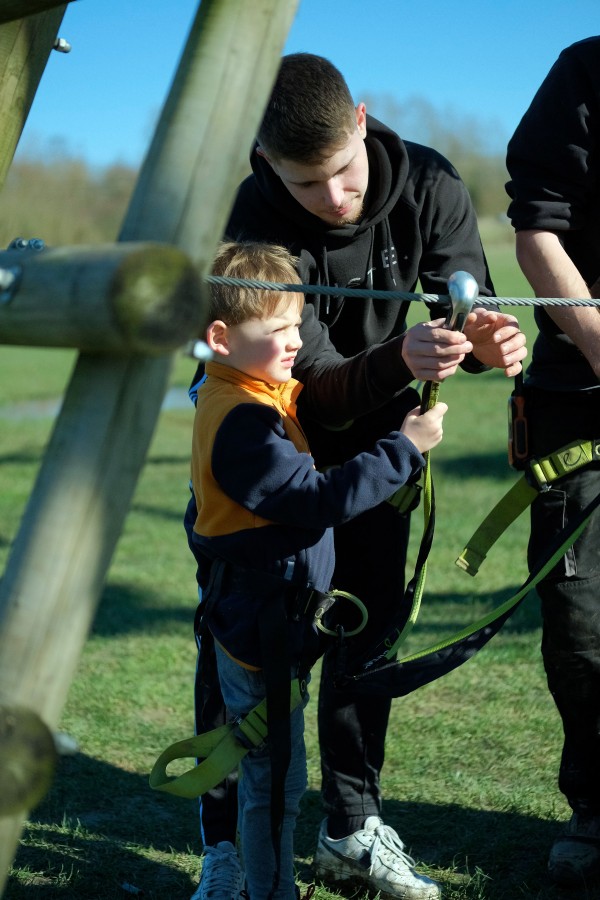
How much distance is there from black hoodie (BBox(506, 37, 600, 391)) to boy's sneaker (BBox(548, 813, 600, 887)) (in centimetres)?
122

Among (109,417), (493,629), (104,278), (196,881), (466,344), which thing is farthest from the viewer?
(196,881)

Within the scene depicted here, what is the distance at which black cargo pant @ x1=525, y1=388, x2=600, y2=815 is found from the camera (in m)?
2.78

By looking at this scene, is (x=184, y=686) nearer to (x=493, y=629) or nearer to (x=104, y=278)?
(x=493, y=629)

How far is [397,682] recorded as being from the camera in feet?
7.66

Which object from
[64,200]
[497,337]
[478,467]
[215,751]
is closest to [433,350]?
[497,337]

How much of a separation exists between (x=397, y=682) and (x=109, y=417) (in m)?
1.09

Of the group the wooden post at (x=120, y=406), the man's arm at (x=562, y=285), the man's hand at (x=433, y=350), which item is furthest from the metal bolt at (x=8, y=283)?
the man's arm at (x=562, y=285)

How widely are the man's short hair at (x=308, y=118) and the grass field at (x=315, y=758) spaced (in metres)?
1.96

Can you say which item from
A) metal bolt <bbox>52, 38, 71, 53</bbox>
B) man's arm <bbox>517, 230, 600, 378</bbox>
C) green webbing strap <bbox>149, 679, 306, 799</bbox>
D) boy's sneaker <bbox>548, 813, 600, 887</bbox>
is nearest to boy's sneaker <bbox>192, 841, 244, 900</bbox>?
green webbing strap <bbox>149, 679, 306, 799</bbox>

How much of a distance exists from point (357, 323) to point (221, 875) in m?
1.47

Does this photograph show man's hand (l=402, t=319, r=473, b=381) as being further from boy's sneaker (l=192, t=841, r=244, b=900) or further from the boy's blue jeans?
boy's sneaker (l=192, t=841, r=244, b=900)

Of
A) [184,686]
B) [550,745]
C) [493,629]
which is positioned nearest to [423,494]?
[493,629]

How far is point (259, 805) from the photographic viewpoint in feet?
7.82

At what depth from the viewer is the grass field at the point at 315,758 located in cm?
297
